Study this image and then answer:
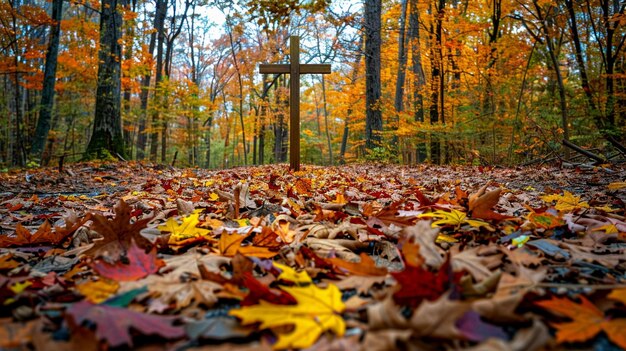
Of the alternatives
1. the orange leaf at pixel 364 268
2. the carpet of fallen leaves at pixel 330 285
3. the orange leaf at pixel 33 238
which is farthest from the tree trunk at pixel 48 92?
the orange leaf at pixel 364 268

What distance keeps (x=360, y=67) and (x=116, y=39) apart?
37.5ft

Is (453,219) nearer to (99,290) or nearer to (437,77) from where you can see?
(99,290)

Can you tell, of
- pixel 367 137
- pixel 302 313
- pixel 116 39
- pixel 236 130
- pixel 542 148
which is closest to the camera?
pixel 302 313

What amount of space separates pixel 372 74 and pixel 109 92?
6972mm

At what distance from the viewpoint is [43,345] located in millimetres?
643

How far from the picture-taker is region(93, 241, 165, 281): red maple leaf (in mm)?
963

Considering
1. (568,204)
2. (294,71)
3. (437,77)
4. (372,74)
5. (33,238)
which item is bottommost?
(33,238)

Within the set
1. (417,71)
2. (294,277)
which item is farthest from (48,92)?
(417,71)

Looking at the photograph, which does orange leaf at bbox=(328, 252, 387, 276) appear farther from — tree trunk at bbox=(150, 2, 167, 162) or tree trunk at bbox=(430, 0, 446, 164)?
tree trunk at bbox=(150, 2, 167, 162)

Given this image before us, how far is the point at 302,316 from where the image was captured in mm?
743

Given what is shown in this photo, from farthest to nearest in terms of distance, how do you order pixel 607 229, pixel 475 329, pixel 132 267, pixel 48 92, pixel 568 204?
pixel 48 92
pixel 568 204
pixel 607 229
pixel 132 267
pixel 475 329

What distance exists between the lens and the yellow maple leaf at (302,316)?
0.67 meters

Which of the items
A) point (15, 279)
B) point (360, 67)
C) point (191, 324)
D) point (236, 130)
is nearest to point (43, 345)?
point (191, 324)

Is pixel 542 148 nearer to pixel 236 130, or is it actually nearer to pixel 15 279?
pixel 15 279
